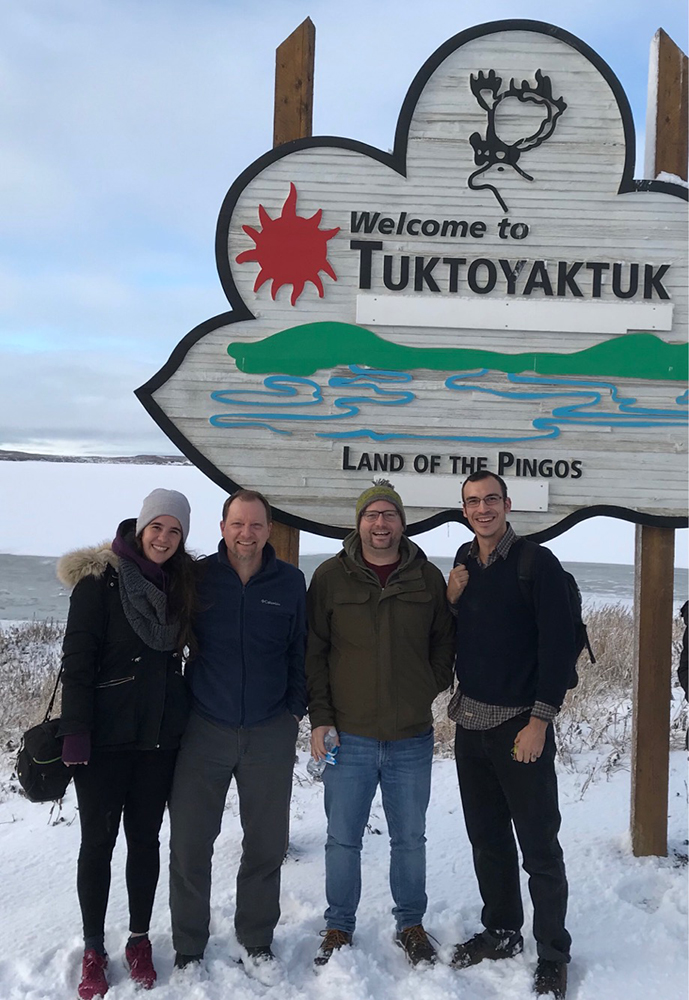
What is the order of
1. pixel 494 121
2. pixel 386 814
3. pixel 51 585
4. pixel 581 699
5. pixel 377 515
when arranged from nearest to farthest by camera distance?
pixel 377 515 < pixel 386 814 < pixel 494 121 < pixel 581 699 < pixel 51 585

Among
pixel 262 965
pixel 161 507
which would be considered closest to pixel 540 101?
pixel 161 507

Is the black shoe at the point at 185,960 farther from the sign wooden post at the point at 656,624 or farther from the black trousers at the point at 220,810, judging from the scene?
the sign wooden post at the point at 656,624

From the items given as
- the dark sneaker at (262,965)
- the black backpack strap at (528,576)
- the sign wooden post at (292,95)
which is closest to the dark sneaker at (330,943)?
the dark sneaker at (262,965)

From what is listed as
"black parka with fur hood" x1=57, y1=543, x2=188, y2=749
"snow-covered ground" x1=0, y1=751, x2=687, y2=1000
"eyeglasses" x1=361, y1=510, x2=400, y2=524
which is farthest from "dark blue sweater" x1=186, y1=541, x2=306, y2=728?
"snow-covered ground" x1=0, y1=751, x2=687, y2=1000

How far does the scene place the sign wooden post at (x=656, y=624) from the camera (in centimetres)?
391

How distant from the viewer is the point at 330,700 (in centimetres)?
303

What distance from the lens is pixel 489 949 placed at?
2.99 metres

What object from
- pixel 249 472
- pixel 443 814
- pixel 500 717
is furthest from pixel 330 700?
pixel 443 814

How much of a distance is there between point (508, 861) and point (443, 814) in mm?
1384

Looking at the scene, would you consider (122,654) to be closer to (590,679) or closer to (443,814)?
(443,814)

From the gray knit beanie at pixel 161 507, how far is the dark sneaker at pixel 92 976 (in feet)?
4.96

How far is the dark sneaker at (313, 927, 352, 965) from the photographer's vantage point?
2.96 meters

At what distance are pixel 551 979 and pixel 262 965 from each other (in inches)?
41.2

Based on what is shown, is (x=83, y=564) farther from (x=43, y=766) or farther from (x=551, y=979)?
(x=551, y=979)
